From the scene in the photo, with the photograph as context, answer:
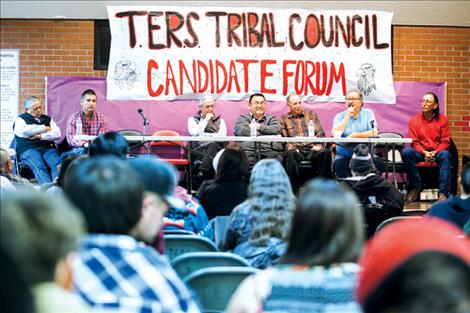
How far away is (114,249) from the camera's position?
206 cm

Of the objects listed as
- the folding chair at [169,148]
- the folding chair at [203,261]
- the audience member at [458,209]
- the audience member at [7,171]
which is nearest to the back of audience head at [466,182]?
the audience member at [458,209]

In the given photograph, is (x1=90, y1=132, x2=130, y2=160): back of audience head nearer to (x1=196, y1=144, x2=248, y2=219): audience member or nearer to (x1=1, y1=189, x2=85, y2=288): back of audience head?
(x1=196, y1=144, x2=248, y2=219): audience member

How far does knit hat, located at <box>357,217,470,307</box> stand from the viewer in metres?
1.21

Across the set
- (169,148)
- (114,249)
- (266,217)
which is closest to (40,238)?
(114,249)

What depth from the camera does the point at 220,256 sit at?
3.12m

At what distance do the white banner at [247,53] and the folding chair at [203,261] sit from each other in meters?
6.41

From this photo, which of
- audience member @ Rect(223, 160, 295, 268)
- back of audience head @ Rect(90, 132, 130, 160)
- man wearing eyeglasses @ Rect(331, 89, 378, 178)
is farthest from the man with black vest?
audience member @ Rect(223, 160, 295, 268)

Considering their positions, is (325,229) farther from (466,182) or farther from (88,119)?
(88,119)

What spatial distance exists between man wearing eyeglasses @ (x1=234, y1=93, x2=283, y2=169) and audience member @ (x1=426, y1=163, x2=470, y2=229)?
13.7 feet

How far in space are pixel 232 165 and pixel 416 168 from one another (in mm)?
4097

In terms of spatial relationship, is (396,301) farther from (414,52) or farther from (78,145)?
(414,52)

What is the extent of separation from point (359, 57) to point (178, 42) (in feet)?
7.16

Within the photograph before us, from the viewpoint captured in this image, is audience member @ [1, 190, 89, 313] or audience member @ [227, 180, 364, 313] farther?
audience member @ [227, 180, 364, 313]

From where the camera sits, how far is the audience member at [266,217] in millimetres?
3520
